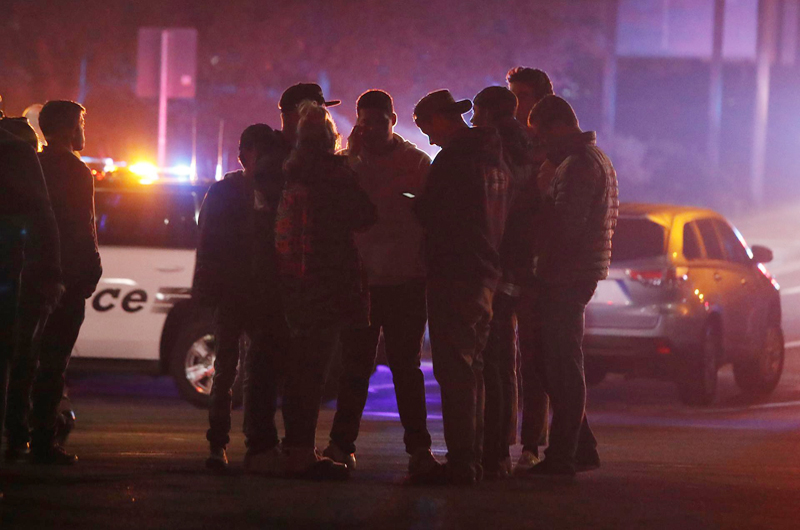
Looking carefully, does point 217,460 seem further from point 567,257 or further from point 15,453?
point 567,257

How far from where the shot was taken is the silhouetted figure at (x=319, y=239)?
22.4 feet

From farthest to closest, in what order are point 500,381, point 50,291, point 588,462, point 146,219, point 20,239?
point 146,219 → point 588,462 → point 500,381 → point 50,291 → point 20,239

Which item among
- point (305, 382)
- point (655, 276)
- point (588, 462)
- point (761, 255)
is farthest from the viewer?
point (761, 255)

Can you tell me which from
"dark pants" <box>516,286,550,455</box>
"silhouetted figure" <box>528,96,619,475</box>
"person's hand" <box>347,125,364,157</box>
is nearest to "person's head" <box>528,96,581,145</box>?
"silhouetted figure" <box>528,96,619,475</box>

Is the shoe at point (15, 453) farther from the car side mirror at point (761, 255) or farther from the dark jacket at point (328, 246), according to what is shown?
the car side mirror at point (761, 255)

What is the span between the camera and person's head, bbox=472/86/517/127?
722cm

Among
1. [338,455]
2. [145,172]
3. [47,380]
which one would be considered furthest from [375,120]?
[145,172]

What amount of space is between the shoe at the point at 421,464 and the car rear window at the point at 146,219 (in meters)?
4.25

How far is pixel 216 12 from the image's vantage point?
25391mm

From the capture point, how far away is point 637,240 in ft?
38.1

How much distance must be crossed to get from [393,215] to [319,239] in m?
0.44

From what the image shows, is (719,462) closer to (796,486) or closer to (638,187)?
(796,486)

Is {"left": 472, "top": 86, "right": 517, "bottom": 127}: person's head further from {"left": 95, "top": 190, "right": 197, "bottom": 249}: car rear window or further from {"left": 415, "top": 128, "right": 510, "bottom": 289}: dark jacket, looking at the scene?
{"left": 95, "top": 190, "right": 197, "bottom": 249}: car rear window

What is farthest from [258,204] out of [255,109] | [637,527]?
[255,109]
